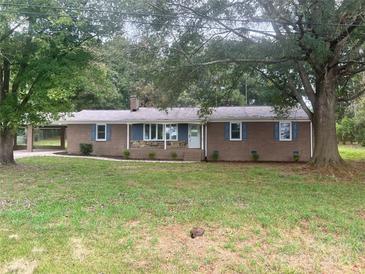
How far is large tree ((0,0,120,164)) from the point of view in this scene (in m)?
11.7

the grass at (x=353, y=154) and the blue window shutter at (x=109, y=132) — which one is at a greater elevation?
the blue window shutter at (x=109, y=132)

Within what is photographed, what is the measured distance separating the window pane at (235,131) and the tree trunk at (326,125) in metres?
6.81

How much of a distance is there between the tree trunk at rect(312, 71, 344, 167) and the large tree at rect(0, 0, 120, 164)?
8.59 metres

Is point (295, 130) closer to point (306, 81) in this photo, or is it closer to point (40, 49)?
point (306, 81)

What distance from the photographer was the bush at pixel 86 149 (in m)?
22.5

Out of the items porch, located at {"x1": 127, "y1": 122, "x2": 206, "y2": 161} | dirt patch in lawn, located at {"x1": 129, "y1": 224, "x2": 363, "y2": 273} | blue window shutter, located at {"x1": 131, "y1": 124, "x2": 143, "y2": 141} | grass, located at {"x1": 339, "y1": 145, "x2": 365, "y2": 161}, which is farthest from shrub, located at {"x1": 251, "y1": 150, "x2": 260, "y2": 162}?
dirt patch in lawn, located at {"x1": 129, "y1": 224, "x2": 363, "y2": 273}

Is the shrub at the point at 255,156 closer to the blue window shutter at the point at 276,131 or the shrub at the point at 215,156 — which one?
the blue window shutter at the point at 276,131

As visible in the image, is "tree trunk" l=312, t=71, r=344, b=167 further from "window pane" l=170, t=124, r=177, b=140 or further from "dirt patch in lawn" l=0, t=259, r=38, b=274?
"dirt patch in lawn" l=0, t=259, r=38, b=274

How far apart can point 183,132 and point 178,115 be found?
1194mm

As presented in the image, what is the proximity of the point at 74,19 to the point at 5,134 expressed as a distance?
597 centimetres

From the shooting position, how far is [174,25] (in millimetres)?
12477

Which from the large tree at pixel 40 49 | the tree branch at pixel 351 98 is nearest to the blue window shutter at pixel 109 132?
the large tree at pixel 40 49

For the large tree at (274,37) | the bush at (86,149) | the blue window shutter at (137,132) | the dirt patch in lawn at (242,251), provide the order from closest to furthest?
the dirt patch in lawn at (242,251) < the large tree at (274,37) < the blue window shutter at (137,132) < the bush at (86,149)

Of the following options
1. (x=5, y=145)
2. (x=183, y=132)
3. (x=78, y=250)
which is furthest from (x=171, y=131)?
(x=78, y=250)
